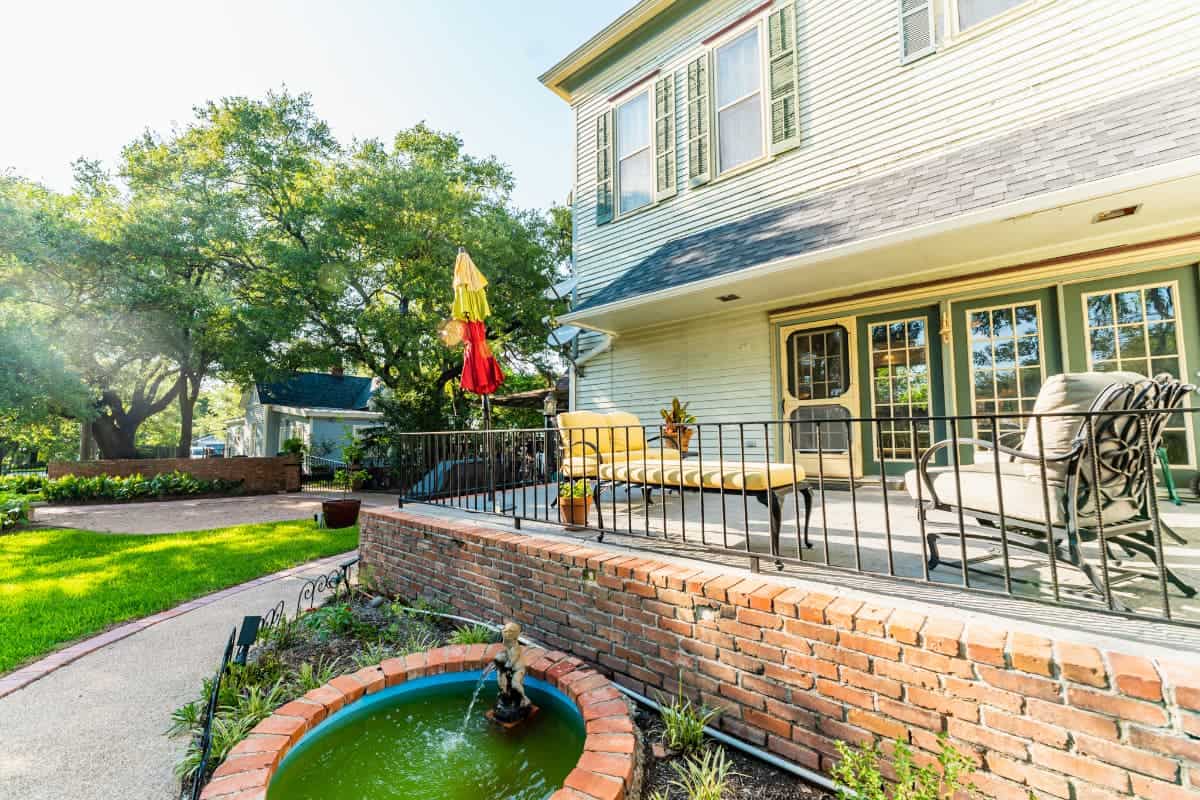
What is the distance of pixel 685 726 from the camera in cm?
222

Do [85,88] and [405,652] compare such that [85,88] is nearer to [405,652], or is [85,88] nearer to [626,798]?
[405,652]

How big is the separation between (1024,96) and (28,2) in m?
13.7

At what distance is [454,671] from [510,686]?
1.53 ft

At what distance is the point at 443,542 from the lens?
3959mm

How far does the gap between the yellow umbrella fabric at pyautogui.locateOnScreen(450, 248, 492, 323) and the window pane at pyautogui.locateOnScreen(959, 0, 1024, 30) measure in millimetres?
5838

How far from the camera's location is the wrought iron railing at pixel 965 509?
204 cm

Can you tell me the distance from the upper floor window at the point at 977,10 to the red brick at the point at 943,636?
6.36 metres

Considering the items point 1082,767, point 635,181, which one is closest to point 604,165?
point 635,181

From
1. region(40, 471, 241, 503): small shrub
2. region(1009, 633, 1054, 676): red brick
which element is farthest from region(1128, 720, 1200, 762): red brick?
region(40, 471, 241, 503): small shrub

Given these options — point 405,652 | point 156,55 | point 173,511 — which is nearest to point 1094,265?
point 405,652

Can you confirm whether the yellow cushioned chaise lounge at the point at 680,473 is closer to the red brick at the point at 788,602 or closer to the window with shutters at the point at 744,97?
the red brick at the point at 788,602

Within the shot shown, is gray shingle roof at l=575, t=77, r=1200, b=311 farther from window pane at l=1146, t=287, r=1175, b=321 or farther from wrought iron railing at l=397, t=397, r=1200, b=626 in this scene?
wrought iron railing at l=397, t=397, r=1200, b=626

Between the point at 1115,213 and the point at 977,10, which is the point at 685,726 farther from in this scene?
the point at 977,10

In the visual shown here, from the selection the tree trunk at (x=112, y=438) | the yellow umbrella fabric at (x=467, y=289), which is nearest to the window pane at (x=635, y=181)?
the yellow umbrella fabric at (x=467, y=289)
